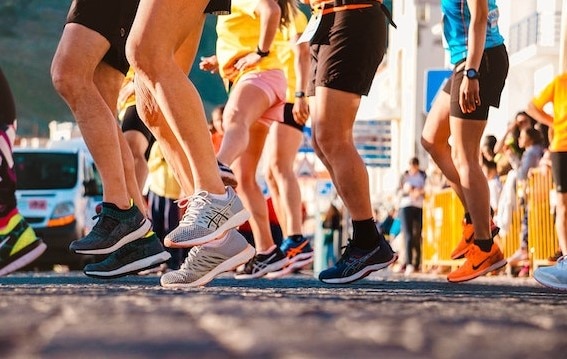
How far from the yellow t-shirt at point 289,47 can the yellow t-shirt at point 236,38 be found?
0.17 meters

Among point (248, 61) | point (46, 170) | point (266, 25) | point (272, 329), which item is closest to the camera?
point (272, 329)

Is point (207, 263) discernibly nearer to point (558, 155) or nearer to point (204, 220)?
point (204, 220)

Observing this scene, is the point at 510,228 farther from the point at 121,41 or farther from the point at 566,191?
the point at 121,41

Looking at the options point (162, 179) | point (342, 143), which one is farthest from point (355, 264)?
point (162, 179)

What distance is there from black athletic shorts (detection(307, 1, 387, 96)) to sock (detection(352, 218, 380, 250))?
63 cm

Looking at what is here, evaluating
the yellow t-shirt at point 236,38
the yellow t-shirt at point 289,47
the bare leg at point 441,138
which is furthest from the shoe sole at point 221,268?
the yellow t-shirt at point 289,47

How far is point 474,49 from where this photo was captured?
686cm

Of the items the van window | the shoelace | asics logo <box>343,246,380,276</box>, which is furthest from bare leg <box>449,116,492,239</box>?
the van window

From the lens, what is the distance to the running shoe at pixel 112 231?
18.6ft

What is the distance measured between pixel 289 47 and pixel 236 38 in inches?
18.5

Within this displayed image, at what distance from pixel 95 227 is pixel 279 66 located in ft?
9.25

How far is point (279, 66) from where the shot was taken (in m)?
8.34

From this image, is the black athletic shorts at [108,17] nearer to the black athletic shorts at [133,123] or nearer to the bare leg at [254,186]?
the bare leg at [254,186]

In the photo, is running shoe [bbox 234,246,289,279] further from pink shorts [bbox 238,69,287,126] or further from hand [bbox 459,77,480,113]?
hand [bbox 459,77,480,113]
